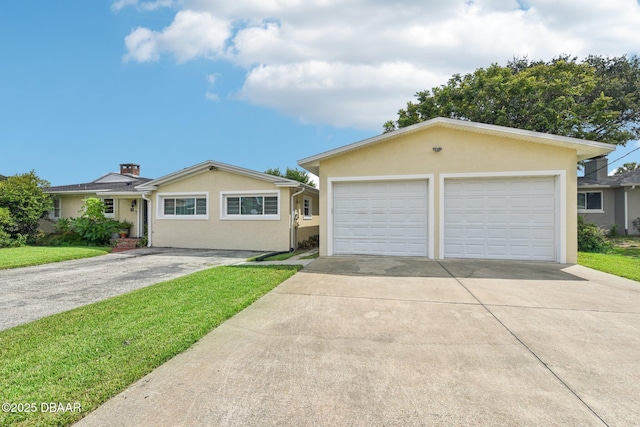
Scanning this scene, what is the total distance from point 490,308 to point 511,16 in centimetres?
939

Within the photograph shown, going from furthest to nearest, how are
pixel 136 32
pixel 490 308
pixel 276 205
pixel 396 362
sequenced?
pixel 276 205 → pixel 136 32 → pixel 490 308 → pixel 396 362

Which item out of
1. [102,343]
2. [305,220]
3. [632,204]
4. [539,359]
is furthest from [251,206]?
[632,204]

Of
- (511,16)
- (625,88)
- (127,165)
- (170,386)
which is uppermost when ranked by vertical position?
(625,88)

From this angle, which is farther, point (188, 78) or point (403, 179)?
point (188, 78)

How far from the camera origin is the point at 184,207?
13.7m

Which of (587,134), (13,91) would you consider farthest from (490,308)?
(13,91)

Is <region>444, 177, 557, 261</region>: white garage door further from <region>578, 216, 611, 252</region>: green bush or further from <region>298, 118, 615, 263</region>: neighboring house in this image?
<region>578, 216, 611, 252</region>: green bush

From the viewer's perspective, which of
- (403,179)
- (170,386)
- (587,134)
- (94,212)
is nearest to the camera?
(170,386)

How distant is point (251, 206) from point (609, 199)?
20263mm

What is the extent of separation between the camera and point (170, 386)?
260 centimetres

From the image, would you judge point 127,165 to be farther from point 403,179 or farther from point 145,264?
point 403,179

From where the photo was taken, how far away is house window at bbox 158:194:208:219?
13.4m

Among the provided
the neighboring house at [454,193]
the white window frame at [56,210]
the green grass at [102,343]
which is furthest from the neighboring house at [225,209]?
the white window frame at [56,210]

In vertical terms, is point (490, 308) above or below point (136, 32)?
below
